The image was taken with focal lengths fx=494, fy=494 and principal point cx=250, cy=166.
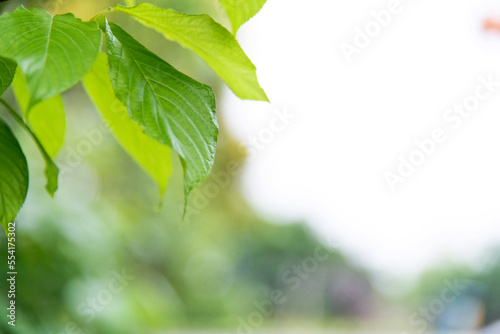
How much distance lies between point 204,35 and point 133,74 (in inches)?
2.8

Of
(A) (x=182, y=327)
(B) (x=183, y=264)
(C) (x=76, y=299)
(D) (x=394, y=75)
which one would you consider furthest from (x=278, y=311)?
(C) (x=76, y=299)

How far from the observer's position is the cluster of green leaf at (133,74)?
0.28 m

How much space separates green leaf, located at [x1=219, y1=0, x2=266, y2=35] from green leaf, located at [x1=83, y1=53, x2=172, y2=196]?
0.13 metres

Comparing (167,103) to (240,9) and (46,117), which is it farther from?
(46,117)

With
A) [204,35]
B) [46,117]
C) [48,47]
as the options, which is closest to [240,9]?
[204,35]

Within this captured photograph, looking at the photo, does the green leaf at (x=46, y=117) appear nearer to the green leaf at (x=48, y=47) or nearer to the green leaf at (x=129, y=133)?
the green leaf at (x=129, y=133)

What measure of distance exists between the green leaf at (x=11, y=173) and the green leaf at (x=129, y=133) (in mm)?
78

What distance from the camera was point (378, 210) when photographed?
6.72m

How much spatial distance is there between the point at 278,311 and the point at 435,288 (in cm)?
236

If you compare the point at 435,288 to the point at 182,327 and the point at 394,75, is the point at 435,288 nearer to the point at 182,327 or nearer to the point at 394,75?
the point at 394,75

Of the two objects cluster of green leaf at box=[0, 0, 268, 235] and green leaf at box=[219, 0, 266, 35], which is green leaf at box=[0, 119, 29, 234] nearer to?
cluster of green leaf at box=[0, 0, 268, 235]

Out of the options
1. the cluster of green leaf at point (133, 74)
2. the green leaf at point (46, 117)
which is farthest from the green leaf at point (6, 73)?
the green leaf at point (46, 117)

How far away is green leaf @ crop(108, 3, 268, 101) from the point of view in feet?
1.24

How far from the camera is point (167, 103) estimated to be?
1.09ft
